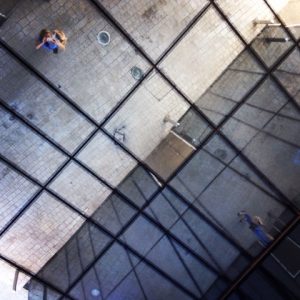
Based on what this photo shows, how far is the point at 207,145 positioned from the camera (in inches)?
328

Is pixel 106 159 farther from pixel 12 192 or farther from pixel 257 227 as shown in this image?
pixel 257 227

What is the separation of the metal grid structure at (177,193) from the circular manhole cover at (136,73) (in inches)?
4.3

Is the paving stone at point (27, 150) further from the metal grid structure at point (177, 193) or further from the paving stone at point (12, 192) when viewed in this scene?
the paving stone at point (12, 192)

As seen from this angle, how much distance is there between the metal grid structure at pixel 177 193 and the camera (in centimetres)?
785

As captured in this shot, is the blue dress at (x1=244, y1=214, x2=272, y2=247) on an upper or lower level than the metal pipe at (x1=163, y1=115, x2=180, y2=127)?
lower

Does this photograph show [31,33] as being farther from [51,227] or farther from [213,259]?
[213,259]

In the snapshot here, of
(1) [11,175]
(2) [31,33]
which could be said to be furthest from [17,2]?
(1) [11,175]

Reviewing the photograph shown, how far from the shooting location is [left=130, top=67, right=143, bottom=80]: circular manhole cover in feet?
25.6

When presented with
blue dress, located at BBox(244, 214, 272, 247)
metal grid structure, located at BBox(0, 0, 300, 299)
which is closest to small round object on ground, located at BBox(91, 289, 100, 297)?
metal grid structure, located at BBox(0, 0, 300, 299)

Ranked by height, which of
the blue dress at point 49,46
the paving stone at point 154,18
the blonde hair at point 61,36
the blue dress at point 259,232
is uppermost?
the paving stone at point 154,18

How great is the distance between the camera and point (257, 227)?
8.48 m

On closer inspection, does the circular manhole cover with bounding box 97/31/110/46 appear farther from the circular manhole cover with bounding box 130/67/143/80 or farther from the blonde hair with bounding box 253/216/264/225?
the blonde hair with bounding box 253/216/264/225

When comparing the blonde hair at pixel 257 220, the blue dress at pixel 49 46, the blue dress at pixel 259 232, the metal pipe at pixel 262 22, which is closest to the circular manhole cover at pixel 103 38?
the blue dress at pixel 49 46

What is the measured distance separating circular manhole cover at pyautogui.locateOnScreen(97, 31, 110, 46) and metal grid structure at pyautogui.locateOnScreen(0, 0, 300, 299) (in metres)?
0.26
